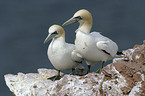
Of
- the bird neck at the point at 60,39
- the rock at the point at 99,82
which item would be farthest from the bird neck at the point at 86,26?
the rock at the point at 99,82

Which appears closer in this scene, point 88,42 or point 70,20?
point 88,42

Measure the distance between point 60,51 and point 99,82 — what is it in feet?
4.09

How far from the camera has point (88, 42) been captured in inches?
269

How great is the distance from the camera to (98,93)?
20.4 ft

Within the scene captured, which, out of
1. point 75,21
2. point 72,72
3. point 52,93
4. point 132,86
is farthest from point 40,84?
point 132,86

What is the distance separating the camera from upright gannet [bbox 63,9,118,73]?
22.5 ft

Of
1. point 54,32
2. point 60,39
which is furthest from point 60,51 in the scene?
point 54,32

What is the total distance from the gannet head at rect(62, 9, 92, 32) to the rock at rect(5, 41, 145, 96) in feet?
3.35

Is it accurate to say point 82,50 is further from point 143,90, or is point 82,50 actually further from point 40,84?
point 143,90

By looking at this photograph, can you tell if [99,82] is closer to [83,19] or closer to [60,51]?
[60,51]

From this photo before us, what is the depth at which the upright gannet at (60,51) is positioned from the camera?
7.06 m

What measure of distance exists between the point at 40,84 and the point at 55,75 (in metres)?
0.86

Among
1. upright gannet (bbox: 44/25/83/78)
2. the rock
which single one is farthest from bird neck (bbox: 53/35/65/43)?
the rock

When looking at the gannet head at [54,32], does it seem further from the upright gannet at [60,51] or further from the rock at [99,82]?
the rock at [99,82]
